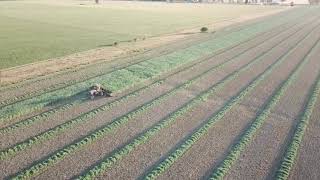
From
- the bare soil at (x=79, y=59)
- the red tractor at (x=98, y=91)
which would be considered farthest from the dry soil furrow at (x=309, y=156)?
the bare soil at (x=79, y=59)

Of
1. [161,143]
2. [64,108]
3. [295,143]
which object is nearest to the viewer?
[161,143]

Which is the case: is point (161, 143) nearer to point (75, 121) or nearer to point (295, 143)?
point (75, 121)

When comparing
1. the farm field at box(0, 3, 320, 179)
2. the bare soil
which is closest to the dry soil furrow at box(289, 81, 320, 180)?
the farm field at box(0, 3, 320, 179)

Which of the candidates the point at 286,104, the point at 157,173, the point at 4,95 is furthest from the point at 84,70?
the point at 157,173

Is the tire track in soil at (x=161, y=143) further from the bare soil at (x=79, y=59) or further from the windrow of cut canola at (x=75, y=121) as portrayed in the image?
the bare soil at (x=79, y=59)

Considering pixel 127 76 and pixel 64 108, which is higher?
pixel 64 108

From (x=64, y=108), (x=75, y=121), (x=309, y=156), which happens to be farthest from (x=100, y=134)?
(x=309, y=156)
